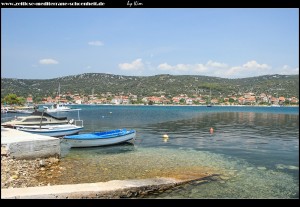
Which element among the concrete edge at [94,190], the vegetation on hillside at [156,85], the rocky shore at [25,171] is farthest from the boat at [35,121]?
the vegetation on hillside at [156,85]

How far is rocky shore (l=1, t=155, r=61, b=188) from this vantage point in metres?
11.0

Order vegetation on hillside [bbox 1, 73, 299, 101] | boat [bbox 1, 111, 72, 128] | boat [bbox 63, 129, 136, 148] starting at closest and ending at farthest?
1. boat [bbox 63, 129, 136, 148]
2. boat [bbox 1, 111, 72, 128]
3. vegetation on hillside [bbox 1, 73, 299, 101]

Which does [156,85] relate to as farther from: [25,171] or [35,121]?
[25,171]

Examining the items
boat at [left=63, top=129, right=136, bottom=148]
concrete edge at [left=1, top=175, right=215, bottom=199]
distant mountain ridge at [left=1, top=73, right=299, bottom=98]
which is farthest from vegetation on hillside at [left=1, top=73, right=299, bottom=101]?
concrete edge at [left=1, top=175, right=215, bottom=199]

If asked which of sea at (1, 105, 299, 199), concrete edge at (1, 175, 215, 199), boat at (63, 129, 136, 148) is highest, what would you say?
concrete edge at (1, 175, 215, 199)

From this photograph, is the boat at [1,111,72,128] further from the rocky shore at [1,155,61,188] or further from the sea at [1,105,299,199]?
the rocky shore at [1,155,61,188]

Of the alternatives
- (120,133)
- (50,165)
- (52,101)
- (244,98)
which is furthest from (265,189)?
(244,98)

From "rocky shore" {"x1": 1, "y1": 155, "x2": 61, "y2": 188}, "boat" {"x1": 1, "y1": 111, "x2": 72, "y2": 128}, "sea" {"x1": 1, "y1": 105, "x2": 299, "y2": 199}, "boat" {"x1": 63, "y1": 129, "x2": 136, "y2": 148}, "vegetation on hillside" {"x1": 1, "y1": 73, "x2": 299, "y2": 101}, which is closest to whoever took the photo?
"rocky shore" {"x1": 1, "y1": 155, "x2": 61, "y2": 188}

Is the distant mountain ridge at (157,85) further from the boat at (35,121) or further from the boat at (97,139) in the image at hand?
the boat at (97,139)

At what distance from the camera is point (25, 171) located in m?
12.6
